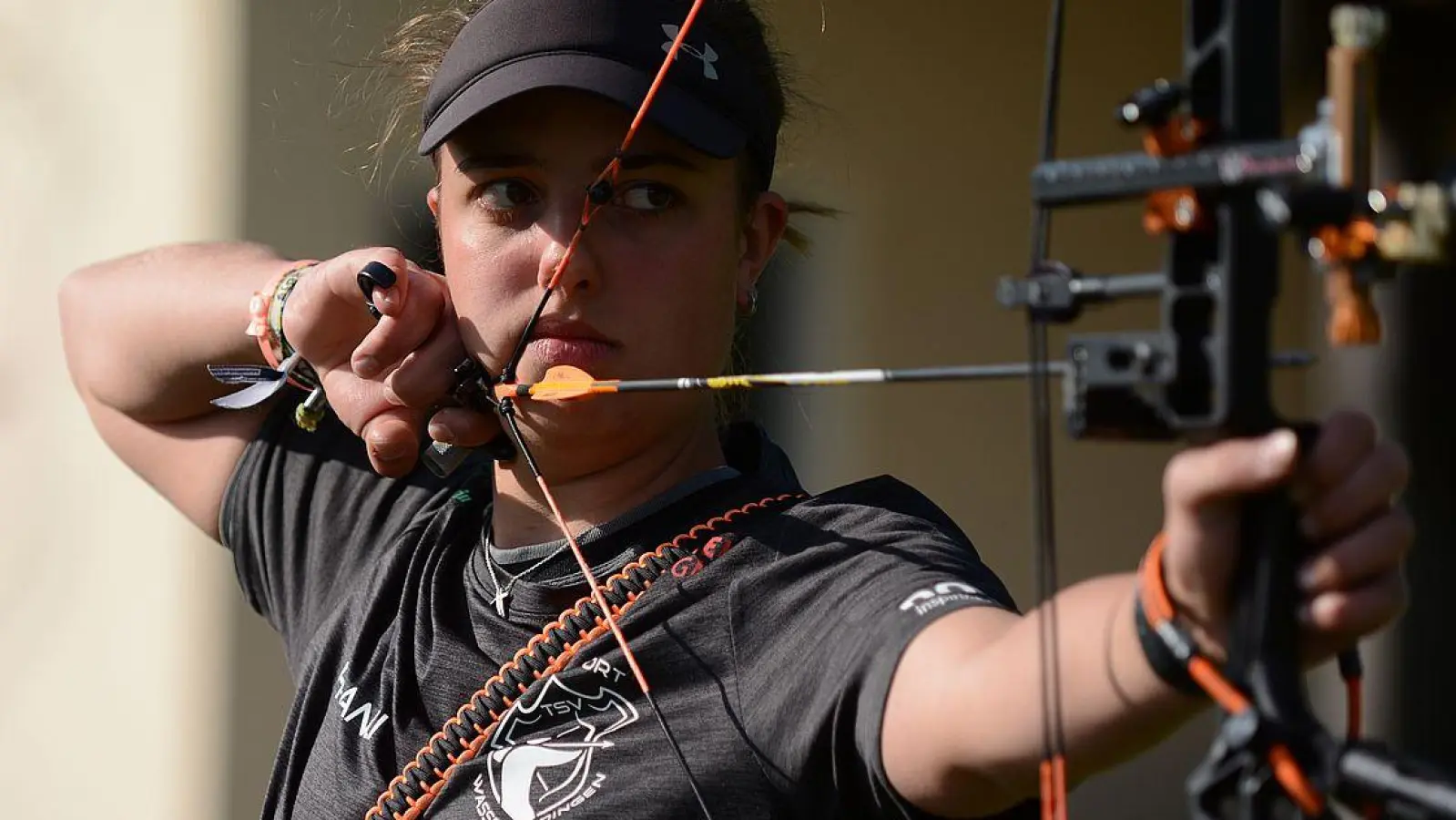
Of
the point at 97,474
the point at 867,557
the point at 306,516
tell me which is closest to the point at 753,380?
the point at 867,557

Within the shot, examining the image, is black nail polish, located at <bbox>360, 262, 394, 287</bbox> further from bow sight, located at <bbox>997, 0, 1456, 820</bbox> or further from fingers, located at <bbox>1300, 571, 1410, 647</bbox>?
fingers, located at <bbox>1300, 571, 1410, 647</bbox>

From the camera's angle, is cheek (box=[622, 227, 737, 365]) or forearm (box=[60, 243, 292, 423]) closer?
cheek (box=[622, 227, 737, 365])

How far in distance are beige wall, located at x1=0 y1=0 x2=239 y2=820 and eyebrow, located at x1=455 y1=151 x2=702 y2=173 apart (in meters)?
1.68

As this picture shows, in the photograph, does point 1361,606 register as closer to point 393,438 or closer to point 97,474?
point 393,438

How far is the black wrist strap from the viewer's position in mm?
942

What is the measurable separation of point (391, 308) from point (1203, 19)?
0.83m

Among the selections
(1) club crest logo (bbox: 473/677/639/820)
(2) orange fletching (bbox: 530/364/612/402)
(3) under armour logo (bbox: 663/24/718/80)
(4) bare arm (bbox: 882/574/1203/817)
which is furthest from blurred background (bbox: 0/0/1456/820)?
(4) bare arm (bbox: 882/574/1203/817)

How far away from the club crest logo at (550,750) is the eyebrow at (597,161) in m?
0.44

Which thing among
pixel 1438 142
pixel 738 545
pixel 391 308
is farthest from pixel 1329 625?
pixel 1438 142

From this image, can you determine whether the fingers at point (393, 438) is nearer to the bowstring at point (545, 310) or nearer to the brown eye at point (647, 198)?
the bowstring at point (545, 310)

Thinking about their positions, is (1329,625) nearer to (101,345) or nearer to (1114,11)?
(101,345)

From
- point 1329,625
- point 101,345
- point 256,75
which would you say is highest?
point 256,75

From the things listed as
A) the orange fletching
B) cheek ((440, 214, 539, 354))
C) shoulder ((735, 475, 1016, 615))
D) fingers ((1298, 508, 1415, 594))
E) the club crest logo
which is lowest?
the club crest logo

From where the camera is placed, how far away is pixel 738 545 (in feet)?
4.71
